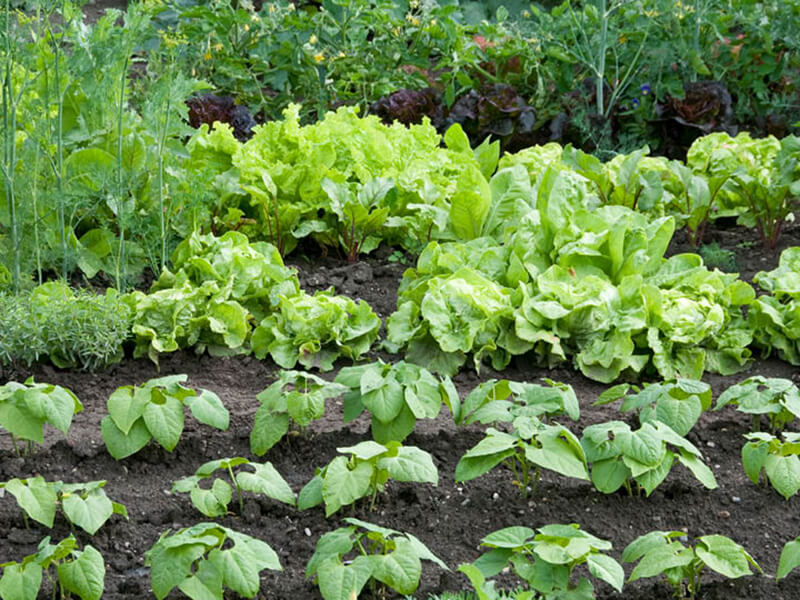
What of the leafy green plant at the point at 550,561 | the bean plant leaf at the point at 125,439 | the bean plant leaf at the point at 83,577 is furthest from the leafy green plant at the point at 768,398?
the bean plant leaf at the point at 83,577

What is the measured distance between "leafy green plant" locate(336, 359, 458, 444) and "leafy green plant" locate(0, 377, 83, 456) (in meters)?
0.84

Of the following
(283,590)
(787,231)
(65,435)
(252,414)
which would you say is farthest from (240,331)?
(787,231)

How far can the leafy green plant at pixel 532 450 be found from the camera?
2992 mm

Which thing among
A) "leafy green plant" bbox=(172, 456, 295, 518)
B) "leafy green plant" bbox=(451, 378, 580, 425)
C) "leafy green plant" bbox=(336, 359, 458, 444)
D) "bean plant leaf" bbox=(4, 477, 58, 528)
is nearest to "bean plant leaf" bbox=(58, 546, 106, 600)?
"bean plant leaf" bbox=(4, 477, 58, 528)

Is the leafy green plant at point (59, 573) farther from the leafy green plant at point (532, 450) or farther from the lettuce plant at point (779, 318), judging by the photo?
the lettuce plant at point (779, 318)

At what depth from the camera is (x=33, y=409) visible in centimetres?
317

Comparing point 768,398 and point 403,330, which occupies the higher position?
point 768,398

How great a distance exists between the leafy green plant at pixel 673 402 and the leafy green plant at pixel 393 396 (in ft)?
1.89

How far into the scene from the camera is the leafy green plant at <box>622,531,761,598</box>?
8.69 ft

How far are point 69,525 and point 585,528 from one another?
1492 mm

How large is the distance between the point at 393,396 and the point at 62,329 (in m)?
1.52

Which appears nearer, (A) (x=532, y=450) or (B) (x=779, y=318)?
(A) (x=532, y=450)

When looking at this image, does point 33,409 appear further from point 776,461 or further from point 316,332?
point 776,461

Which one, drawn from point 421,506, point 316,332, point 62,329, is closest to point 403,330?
point 316,332
